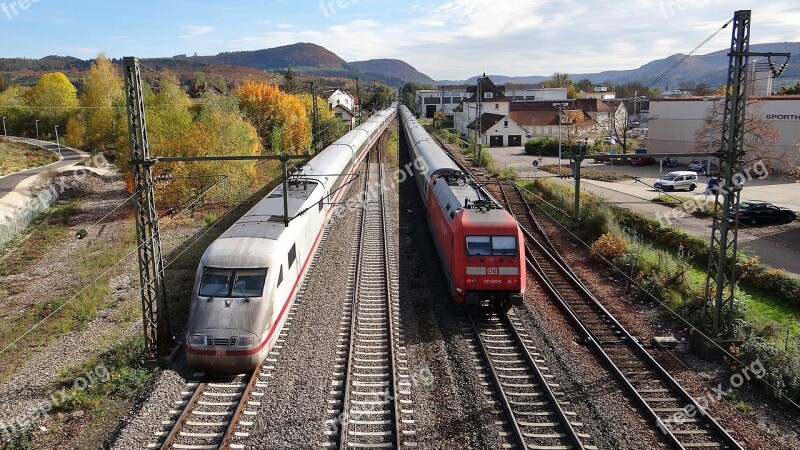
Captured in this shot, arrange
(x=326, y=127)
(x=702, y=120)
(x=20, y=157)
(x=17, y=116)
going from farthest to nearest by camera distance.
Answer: (x=17, y=116)
(x=326, y=127)
(x=20, y=157)
(x=702, y=120)

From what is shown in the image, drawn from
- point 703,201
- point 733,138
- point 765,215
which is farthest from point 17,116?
point 733,138

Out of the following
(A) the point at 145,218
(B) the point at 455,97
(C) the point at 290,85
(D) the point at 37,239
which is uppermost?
(B) the point at 455,97

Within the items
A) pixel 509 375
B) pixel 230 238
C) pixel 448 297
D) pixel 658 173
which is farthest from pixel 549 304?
pixel 658 173

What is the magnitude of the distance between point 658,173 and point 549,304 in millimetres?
33737

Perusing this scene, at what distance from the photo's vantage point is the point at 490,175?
40.9 meters

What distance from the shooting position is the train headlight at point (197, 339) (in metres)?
11.8

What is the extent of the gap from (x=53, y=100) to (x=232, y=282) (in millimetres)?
69611

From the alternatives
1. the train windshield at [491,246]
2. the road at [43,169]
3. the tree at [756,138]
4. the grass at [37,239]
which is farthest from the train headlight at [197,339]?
the tree at [756,138]

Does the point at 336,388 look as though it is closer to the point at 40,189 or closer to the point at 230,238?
the point at 230,238

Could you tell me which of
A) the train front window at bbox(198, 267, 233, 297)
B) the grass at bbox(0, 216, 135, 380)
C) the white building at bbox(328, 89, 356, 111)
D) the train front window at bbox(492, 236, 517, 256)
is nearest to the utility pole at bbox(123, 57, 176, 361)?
the train front window at bbox(198, 267, 233, 297)

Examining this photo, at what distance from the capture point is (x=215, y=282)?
1266 centimetres

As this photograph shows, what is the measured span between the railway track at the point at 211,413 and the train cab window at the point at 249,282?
1.75 metres

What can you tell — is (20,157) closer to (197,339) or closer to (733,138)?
(197,339)

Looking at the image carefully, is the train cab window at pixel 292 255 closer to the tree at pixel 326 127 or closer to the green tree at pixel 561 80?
the tree at pixel 326 127
